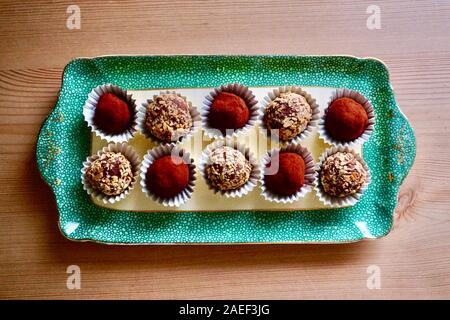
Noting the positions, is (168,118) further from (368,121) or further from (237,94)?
(368,121)

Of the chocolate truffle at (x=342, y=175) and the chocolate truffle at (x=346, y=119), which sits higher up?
the chocolate truffle at (x=346, y=119)

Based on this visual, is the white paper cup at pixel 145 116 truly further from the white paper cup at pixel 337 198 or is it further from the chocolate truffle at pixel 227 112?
the white paper cup at pixel 337 198

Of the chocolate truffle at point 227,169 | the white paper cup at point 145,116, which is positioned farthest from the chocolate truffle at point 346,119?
the white paper cup at point 145,116

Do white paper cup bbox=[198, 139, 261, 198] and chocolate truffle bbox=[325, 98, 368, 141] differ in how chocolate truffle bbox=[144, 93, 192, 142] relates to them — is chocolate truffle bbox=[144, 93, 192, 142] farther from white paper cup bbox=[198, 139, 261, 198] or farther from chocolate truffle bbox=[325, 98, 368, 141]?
chocolate truffle bbox=[325, 98, 368, 141]

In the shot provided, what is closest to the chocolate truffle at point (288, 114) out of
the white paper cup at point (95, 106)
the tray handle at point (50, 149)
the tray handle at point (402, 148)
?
the tray handle at point (402, 148)

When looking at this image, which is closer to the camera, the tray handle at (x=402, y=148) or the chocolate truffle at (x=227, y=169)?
the chocolate truffle at (x=227, y=169)

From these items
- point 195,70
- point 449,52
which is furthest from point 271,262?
point 449,52
